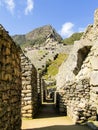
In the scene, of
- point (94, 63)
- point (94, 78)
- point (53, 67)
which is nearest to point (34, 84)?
point (94, 63)

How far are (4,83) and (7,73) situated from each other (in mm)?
413

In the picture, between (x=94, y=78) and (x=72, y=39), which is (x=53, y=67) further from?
(x=72, y=39)

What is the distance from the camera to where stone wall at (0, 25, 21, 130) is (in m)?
6.88

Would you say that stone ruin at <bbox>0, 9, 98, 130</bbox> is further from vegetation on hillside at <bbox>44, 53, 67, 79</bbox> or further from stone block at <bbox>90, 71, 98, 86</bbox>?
vegetation on hillside at <bbox>44, 53, 67, 79</bbox>

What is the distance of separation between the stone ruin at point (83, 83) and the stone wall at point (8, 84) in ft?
12.9

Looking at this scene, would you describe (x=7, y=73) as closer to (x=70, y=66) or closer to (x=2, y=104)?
(x=2, y=104)

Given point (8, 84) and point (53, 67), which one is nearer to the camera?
point (8, 84)

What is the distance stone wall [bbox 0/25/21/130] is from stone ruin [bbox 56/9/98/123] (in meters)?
3.92

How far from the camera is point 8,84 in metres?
7.57

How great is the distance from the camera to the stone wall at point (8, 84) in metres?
6.88

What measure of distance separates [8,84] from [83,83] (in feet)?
22.1

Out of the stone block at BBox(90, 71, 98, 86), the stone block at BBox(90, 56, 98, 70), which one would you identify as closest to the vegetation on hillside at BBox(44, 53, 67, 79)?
the stone block at BBox(90, 56, 98, 70)

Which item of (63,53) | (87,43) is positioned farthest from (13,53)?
(63,53)

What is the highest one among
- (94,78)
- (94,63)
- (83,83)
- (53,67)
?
(53,67)
